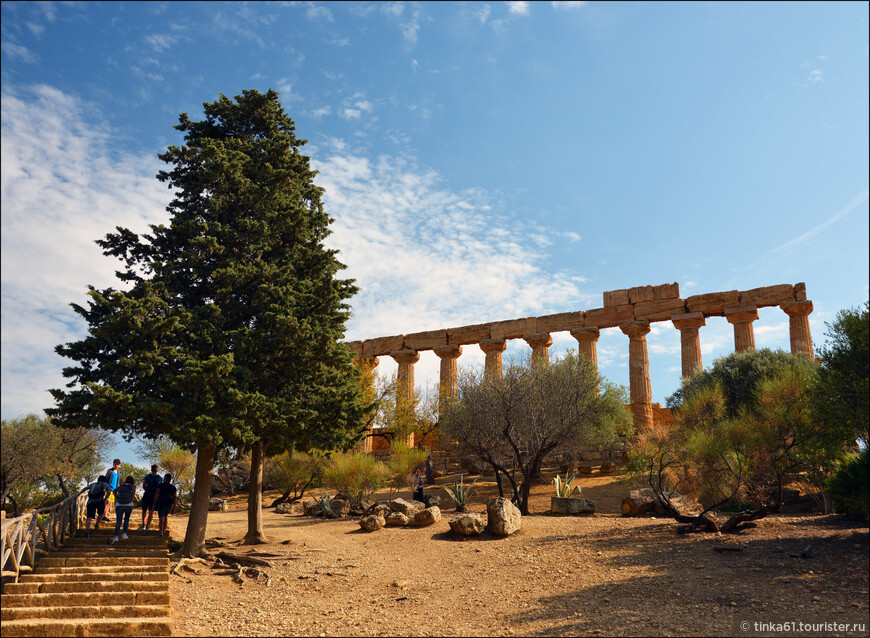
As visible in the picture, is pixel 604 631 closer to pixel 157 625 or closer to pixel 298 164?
pixel 157 625

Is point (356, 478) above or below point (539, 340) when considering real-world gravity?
below

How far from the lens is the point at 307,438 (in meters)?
16.9

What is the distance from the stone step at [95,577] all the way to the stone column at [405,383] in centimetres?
2518

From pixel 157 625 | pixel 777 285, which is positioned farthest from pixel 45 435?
pixel 777 285

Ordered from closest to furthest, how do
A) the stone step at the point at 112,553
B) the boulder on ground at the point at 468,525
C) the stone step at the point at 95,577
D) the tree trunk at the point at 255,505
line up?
1. the stone step at the point at 95,577
2. the stone step at the point at 112,553
3. the boulder on ground at the point at 468,525
4. the tree trunk at the point at 255,505

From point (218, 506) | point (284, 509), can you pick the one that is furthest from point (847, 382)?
point (218, 506)

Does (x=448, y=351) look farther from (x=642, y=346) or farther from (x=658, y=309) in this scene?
(x=658, y=309)

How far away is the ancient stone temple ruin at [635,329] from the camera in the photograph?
3222 cm

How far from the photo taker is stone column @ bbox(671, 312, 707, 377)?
3341 cm

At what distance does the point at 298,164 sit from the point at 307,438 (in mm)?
8090

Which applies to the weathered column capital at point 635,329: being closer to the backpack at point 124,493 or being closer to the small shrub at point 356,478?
the small shrub at point 356,478

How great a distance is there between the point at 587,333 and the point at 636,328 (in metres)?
2.59

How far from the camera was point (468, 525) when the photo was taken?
55.1ft

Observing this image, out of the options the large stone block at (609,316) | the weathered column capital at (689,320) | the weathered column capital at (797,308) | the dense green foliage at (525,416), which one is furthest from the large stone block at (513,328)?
the weathered column capital at (797,308)
